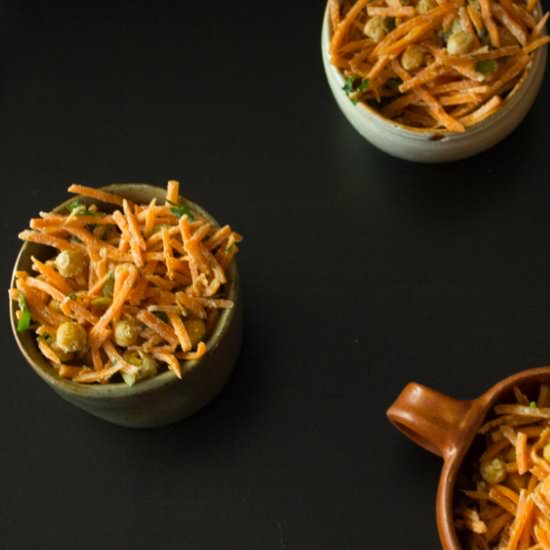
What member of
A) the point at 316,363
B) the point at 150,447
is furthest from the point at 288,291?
the point at 150,447

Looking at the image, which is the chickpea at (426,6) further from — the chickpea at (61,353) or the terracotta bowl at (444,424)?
the chickpea at (61,353)

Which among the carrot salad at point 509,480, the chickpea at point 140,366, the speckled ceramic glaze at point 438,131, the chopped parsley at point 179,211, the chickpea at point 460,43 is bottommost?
the carrot salad at point 509,480

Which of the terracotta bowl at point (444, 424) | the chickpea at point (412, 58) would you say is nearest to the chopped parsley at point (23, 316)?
the terracotta bowl at point (444, 424)

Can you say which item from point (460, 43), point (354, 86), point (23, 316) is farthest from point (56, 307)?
point (460, 43)

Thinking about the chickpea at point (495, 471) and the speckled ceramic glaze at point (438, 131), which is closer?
the chickpea at point (495, 471)

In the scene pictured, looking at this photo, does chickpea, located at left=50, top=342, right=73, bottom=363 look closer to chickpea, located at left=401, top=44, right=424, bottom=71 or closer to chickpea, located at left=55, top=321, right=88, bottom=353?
chickpea, located at left=55, top=321, right=88, bottom=353

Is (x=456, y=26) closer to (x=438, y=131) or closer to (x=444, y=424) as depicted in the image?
(x=438, y=131)

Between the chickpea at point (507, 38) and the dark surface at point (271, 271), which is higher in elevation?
the chickpea at point (507, 38)
